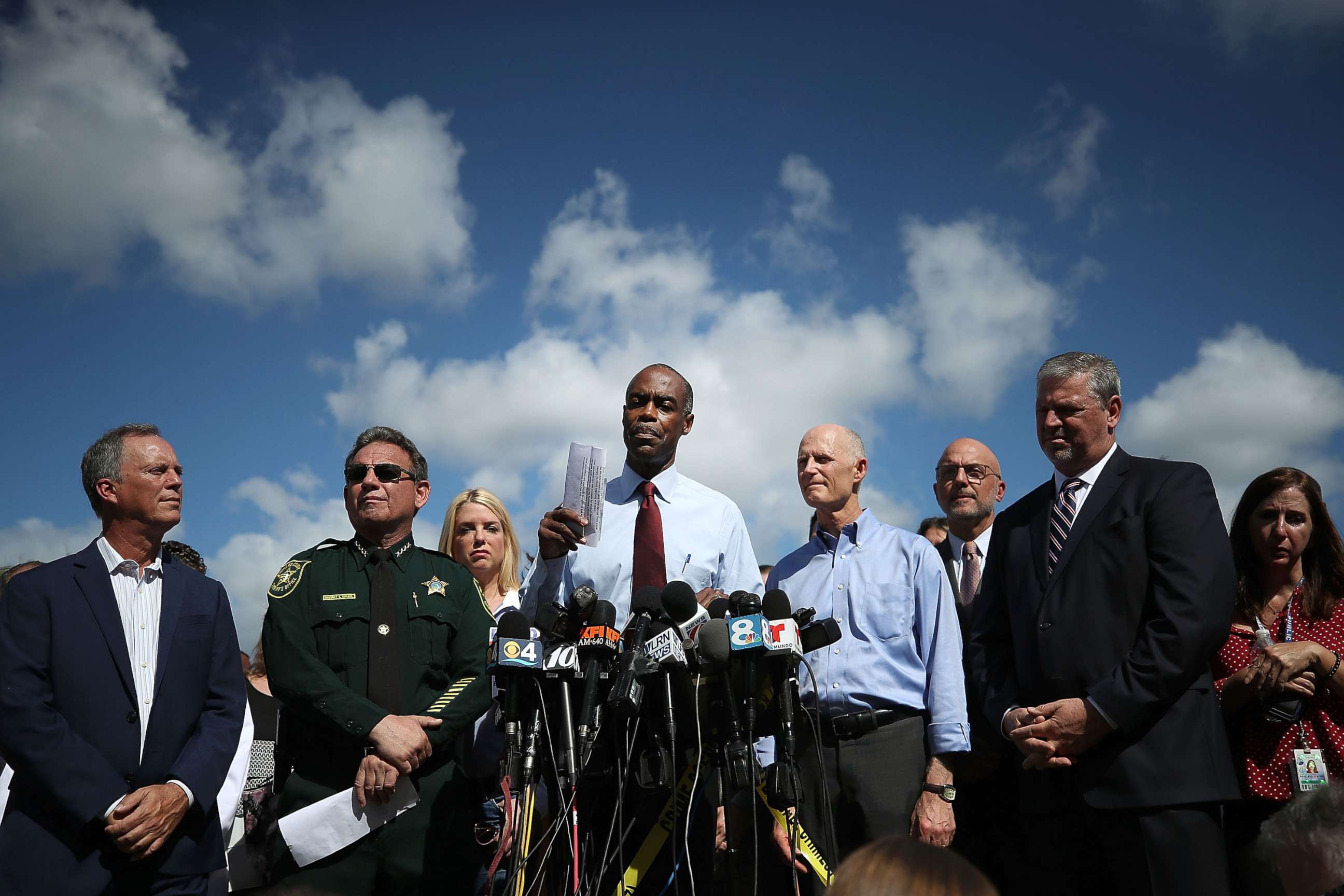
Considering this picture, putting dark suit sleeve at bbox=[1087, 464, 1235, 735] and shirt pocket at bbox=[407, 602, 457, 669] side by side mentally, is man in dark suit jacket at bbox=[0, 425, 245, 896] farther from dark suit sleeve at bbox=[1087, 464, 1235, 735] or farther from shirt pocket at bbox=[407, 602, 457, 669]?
dark suit sleeve at bbox=[1087, 464, 1235, 735]

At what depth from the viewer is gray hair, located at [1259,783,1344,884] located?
2.44 metres

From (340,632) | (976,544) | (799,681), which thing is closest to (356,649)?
(340,632)

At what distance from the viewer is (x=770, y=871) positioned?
13.7 feet

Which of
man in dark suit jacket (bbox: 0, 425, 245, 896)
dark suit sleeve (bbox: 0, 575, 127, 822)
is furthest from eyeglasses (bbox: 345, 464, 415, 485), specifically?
dark suit sleeve (bbox: 0, 575, 127, 822)

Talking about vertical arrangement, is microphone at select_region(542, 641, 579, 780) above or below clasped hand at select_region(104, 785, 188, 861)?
above

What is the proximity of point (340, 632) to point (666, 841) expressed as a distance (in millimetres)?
1737

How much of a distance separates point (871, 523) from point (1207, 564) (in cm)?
172

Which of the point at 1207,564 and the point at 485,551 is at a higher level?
the point at 485,551

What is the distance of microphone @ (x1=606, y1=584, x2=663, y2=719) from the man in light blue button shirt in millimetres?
865

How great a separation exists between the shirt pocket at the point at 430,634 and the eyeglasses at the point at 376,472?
638 millimetres

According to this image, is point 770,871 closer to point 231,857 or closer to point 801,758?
point 801,758

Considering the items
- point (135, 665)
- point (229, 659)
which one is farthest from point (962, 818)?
point (135, 665)

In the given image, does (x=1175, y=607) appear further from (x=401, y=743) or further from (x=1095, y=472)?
(x=401, y=743)

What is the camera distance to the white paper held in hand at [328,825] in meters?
3.86
